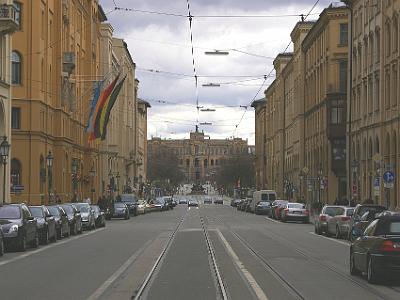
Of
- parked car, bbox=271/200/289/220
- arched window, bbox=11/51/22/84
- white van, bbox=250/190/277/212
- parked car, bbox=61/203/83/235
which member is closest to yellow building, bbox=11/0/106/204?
arched window, bbox=11/51/22/84

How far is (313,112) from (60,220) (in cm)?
5868

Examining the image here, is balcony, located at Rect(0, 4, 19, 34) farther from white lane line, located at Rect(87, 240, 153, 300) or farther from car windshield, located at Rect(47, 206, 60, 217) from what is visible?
white lane line, located at Rect(87, 240, 153, 300)

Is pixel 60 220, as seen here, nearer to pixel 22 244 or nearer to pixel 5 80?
pixel 22 244

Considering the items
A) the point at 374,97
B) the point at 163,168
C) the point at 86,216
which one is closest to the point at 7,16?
the point at 86,216

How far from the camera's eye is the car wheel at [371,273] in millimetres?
17203

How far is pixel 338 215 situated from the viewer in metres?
38.2

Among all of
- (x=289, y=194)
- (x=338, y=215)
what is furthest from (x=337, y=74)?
(x=338, y=215)

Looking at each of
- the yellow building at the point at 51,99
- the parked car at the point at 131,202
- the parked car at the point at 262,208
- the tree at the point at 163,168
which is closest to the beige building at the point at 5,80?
the yellow building at the point at 51,99

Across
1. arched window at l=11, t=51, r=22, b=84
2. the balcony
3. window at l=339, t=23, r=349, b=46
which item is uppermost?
window at l=339, t=23, r=349, b=46

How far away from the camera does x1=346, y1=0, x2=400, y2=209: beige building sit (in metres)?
53.4

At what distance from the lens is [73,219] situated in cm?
3931

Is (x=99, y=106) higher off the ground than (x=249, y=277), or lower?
higher

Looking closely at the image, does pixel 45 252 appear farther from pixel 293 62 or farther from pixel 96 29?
pixel 293 62

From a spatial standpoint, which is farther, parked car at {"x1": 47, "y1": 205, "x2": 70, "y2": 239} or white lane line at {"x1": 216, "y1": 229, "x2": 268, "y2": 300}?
parked car at {"x1": 47, "y1": 205, "x2": 70, "y2": 239}
